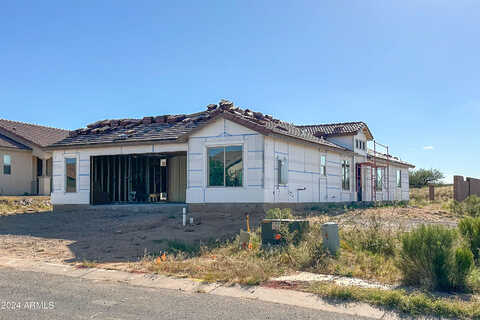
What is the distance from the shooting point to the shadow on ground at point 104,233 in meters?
12.5

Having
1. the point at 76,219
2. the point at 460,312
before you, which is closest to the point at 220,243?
the point at 460,312

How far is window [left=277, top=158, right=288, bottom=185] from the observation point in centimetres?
1897

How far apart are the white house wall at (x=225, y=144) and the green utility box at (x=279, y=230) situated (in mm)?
5775

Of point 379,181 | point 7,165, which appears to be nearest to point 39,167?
point 7,165

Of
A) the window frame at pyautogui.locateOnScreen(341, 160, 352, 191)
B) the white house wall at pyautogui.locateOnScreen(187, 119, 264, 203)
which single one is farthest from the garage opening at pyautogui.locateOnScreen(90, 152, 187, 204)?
the window frame at pyautogui.locateOnScreen(341, 160, 352, 191)

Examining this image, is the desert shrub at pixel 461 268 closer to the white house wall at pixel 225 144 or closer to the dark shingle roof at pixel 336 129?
the white house wall at pixel 225 144

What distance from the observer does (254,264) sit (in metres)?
9.62

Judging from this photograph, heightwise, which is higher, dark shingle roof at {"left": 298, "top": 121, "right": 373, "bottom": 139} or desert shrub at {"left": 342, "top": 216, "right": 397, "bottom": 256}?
dark shingle roof at {"left": 298, "top": 121, "right": 373, "bottom": 139}

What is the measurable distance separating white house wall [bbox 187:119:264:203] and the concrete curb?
8.21 metres

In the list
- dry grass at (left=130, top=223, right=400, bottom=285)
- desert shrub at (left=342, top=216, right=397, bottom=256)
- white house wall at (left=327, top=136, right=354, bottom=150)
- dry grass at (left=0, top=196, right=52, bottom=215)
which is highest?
white house wall at (left=327, top=136, right=354, bottom=150)

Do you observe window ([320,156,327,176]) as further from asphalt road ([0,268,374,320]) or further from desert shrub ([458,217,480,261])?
asphalt road ([0,268,374,320])

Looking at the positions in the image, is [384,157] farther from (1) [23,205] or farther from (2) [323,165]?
(1) [23,205]

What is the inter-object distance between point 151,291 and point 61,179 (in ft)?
53.1

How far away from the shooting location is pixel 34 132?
109ft
